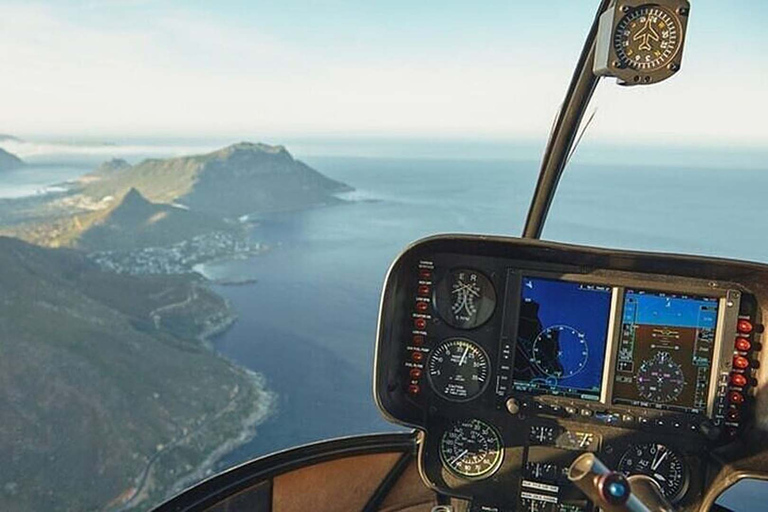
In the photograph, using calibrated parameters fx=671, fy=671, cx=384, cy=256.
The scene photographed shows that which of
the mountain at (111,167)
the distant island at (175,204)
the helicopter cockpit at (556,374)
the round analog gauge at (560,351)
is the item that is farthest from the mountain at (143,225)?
the round analog gauge at (560,351)

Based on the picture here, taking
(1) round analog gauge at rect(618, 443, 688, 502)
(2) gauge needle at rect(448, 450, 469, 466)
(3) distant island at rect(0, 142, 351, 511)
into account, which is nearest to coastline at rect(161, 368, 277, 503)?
(3) distant island at rect(0, 142, 351, 511)

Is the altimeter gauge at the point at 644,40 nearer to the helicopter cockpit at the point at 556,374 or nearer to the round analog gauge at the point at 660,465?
the helicopter cockpit at the point at 556,374

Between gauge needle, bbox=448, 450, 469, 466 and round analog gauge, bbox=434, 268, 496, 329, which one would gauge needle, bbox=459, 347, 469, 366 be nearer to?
round analog gauge, bbox=434, 268, 496, 329

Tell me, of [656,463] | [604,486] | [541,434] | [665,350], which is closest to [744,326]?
[665,350]

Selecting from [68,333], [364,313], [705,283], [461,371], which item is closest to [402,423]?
[461,371]

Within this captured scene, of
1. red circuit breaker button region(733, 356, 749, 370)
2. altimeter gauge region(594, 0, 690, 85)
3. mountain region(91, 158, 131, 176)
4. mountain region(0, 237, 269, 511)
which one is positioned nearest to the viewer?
altimeter gauge region(594, 0, 690, 85)

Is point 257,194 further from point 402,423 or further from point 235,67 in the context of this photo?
point 402,423

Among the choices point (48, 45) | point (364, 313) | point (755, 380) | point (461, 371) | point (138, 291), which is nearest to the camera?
point (755, 380)
